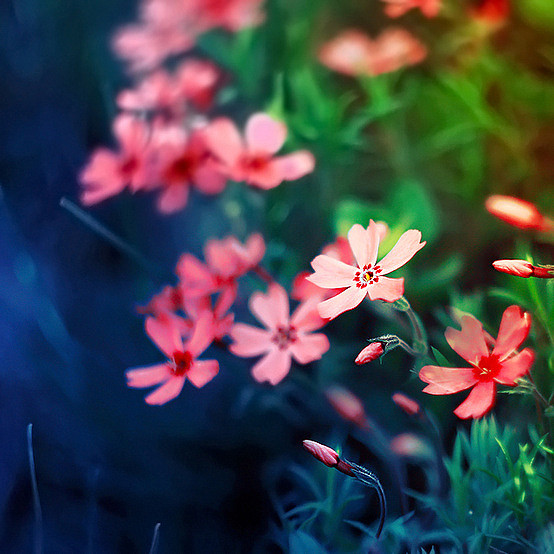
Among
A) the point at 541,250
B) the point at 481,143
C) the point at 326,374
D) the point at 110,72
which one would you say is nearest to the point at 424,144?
the point at 481,143

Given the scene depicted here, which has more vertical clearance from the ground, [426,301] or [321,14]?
[321,14]

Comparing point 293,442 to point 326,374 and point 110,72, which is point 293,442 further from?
→ point 110,72

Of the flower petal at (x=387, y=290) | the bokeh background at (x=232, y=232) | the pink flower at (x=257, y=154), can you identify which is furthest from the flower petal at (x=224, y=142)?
the flower petal at (x=387, y=290)

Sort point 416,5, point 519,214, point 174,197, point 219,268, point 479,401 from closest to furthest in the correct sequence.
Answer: point 479,401 < point 519,214 < point 219,268 < point 174,197 < point 416,5

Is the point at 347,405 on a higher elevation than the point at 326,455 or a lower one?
lower

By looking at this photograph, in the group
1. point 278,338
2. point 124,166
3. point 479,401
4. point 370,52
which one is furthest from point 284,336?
point 370,52

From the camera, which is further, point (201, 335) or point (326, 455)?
point (201, 335)

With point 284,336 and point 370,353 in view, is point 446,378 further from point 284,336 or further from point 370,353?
point 284,336
